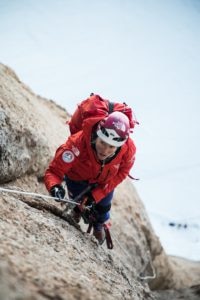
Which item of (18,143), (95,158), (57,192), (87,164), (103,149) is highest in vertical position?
(103,149)

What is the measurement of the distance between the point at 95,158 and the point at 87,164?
0.65 feet

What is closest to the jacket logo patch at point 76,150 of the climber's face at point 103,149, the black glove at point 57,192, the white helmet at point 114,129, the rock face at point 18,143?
the climber's face at point 103,149

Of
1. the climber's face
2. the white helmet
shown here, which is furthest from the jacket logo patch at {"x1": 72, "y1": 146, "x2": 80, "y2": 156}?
the white helmet

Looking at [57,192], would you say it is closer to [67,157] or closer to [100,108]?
[67,157]

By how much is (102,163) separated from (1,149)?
1390 millimetres

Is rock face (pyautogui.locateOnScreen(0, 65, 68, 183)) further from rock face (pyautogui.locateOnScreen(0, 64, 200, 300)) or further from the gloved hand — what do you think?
the gloved hand

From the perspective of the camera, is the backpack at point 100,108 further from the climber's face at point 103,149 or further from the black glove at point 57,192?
the black glove at point 57,192

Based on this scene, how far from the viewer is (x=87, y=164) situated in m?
4.16

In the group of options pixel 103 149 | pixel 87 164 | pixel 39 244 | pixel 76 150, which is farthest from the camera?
pixel 87 164

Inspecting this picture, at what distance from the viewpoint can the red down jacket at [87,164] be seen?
12.7 ft

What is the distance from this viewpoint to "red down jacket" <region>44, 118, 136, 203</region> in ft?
12.7

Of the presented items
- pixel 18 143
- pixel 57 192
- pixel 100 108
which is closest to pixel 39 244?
pixel 57 192

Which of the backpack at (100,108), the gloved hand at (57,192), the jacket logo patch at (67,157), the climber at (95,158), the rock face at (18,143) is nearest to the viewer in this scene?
the gloved hand at (57,192)

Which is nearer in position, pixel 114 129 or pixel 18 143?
→ pixel 114 129
